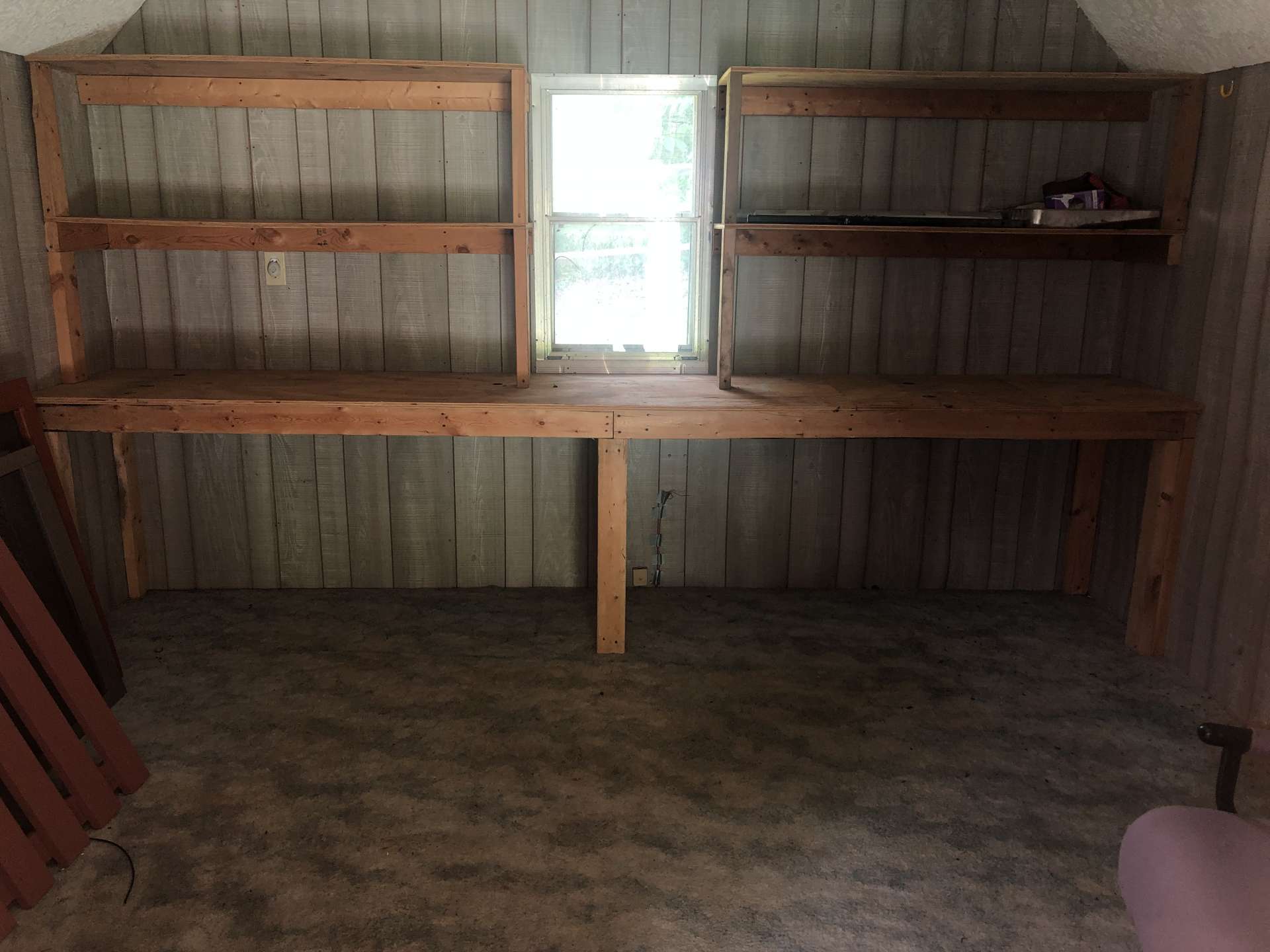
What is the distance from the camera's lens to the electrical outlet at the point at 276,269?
11.4 ft

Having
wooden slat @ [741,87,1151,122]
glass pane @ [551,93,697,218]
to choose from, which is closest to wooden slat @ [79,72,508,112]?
glass pane @ [551,93,697,218]

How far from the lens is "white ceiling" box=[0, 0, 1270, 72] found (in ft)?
8.79

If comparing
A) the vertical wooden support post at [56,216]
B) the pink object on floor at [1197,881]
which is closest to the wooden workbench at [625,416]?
the vertical wooden support post at [56,216]

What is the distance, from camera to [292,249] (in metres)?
3.32

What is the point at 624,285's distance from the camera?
3545 millimetres

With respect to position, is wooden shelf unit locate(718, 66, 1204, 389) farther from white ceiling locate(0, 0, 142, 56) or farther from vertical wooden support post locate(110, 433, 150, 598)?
vertical wooden support post locate(110, 433, 150, 598)

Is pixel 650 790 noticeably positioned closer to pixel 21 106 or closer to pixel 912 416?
pixel 912 416

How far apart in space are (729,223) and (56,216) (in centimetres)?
213

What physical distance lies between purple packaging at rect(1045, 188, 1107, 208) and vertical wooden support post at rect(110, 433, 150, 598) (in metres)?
3.32

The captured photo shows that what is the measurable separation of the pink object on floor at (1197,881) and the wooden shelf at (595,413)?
1616mm

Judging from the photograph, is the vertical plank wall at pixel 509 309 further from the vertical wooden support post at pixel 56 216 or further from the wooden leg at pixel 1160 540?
the wooden leg at pixel 1160 540

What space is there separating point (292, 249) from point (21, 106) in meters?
0.87

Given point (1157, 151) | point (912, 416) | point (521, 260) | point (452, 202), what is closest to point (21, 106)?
point (452, 202)

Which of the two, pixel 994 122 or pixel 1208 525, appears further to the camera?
pixel 994 122
